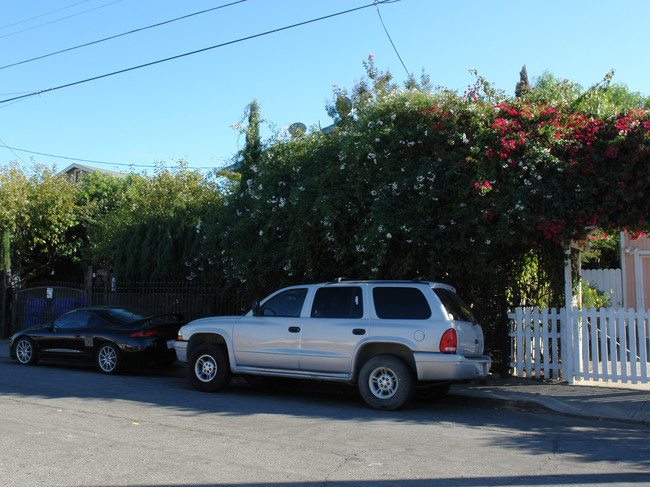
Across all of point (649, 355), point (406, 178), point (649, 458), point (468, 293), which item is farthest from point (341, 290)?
point (649, 355)

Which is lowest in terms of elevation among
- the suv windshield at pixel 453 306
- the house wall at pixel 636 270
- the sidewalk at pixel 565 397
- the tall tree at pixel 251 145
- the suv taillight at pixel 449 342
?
the sidewalk at pixel 565 397

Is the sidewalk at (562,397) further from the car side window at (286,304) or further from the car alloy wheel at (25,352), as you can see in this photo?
the car alloy wheel at (25,352)

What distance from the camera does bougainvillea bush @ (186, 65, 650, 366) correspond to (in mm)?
9375

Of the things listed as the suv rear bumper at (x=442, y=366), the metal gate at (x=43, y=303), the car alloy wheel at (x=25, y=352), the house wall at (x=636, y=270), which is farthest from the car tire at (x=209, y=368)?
the house wall at (x=636, y=270)

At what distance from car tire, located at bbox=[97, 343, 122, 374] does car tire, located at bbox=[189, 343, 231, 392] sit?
2686 mm

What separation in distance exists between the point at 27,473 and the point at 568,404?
715cm

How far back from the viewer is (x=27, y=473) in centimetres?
508

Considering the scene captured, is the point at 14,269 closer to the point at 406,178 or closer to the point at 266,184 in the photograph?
the point at 266,184

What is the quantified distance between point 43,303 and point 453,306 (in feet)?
49.4

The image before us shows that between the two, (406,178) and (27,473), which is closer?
(27,473)

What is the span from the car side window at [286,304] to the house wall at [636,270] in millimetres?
12626

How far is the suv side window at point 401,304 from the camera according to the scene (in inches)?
326

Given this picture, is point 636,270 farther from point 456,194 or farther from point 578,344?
point 456,194

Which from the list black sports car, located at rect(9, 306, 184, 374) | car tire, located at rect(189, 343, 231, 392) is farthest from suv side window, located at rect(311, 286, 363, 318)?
black sports car, located at rect(9, 306, 184, 374)
